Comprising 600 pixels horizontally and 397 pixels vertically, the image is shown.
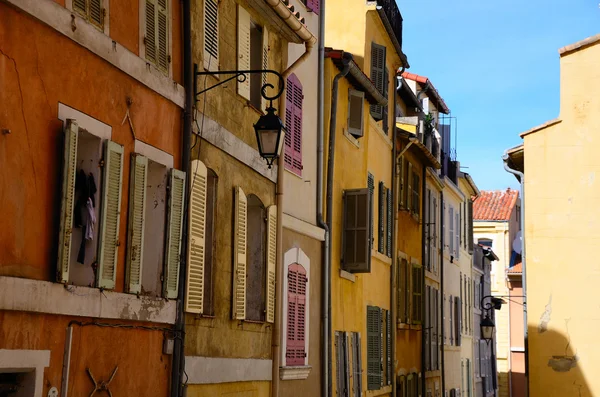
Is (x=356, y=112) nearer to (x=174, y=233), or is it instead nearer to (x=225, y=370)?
(x=225, y=370)

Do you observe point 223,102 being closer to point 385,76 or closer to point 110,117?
point 110,117

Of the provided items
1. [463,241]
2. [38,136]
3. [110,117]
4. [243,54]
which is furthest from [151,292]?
[463,241]

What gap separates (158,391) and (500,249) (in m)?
44.8

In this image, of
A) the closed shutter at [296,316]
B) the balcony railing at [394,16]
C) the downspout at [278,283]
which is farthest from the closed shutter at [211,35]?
the balcony railing at [394,16]

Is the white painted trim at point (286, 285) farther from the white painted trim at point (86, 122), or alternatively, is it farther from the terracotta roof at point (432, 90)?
the terracotta roof at point (432, 90)

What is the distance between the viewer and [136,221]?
9.84m

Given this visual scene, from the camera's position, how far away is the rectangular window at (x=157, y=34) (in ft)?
33.8

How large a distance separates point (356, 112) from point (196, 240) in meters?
8.82

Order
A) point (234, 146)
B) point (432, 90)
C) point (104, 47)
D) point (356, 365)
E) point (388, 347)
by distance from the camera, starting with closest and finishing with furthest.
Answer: point (104, 47) → point (234, 146) → point (356, 365) → point (388, 347) → point (432, 90)

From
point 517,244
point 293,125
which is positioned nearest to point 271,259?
point 293,125

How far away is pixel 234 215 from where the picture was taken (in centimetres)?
1261

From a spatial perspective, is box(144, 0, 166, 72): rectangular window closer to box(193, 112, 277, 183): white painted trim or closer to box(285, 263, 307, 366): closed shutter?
box(193, 112, 277, 183): white painted trim

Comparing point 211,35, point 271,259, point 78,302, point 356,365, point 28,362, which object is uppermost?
point 211,35

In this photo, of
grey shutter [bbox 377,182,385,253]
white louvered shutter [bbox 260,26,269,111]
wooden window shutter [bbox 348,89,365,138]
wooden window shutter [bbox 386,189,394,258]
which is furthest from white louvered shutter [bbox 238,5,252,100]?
wooden window shutter [bbox 386,189,394,258]
